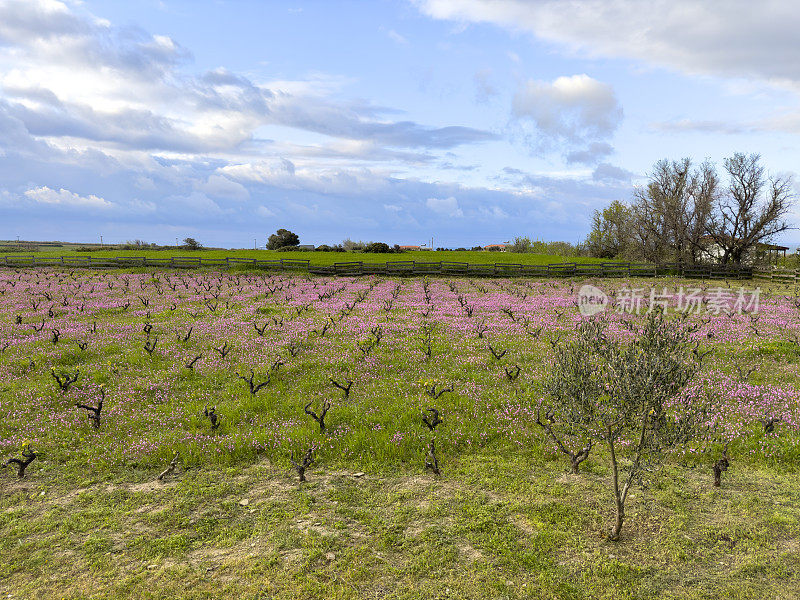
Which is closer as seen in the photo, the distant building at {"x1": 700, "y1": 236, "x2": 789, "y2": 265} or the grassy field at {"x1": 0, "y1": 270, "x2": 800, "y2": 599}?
the grassy field at {"x1": 0, "y1": 270, "x2": 800, "y2": 599}

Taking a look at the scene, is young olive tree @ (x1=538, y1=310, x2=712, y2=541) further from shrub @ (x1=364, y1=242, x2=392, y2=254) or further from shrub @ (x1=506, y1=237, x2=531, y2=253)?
shrub @ (x1=506, y1=237, x2=531, y2=253)

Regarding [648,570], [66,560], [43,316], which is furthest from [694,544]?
[43,316]

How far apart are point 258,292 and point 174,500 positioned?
26526 millimetres

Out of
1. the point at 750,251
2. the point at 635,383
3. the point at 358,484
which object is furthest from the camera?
the point at 750,251

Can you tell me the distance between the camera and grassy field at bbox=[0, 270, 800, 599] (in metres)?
6.14

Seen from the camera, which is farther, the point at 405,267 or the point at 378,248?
the point at 378,248

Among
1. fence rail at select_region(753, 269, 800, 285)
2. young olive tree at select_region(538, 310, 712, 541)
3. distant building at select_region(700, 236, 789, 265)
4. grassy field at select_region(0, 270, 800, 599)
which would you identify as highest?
distant building at select_region(700, 236, 789, 265)

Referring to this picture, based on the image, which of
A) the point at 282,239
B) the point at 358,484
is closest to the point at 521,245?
the point at 282,239

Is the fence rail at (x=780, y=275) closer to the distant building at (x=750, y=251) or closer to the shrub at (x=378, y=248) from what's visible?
the distant building at (x=750, y=251)

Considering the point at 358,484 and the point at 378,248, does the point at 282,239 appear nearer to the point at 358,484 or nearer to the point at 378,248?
the point at 378,248

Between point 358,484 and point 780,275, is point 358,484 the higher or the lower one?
the lower one

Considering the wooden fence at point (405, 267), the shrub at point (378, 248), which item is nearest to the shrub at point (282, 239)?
the shrub at point (378, 248)

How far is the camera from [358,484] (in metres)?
8.55

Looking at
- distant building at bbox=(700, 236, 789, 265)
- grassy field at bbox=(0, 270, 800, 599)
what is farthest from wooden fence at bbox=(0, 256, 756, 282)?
grassy field at bbox=(0, 270, 800, 599)
